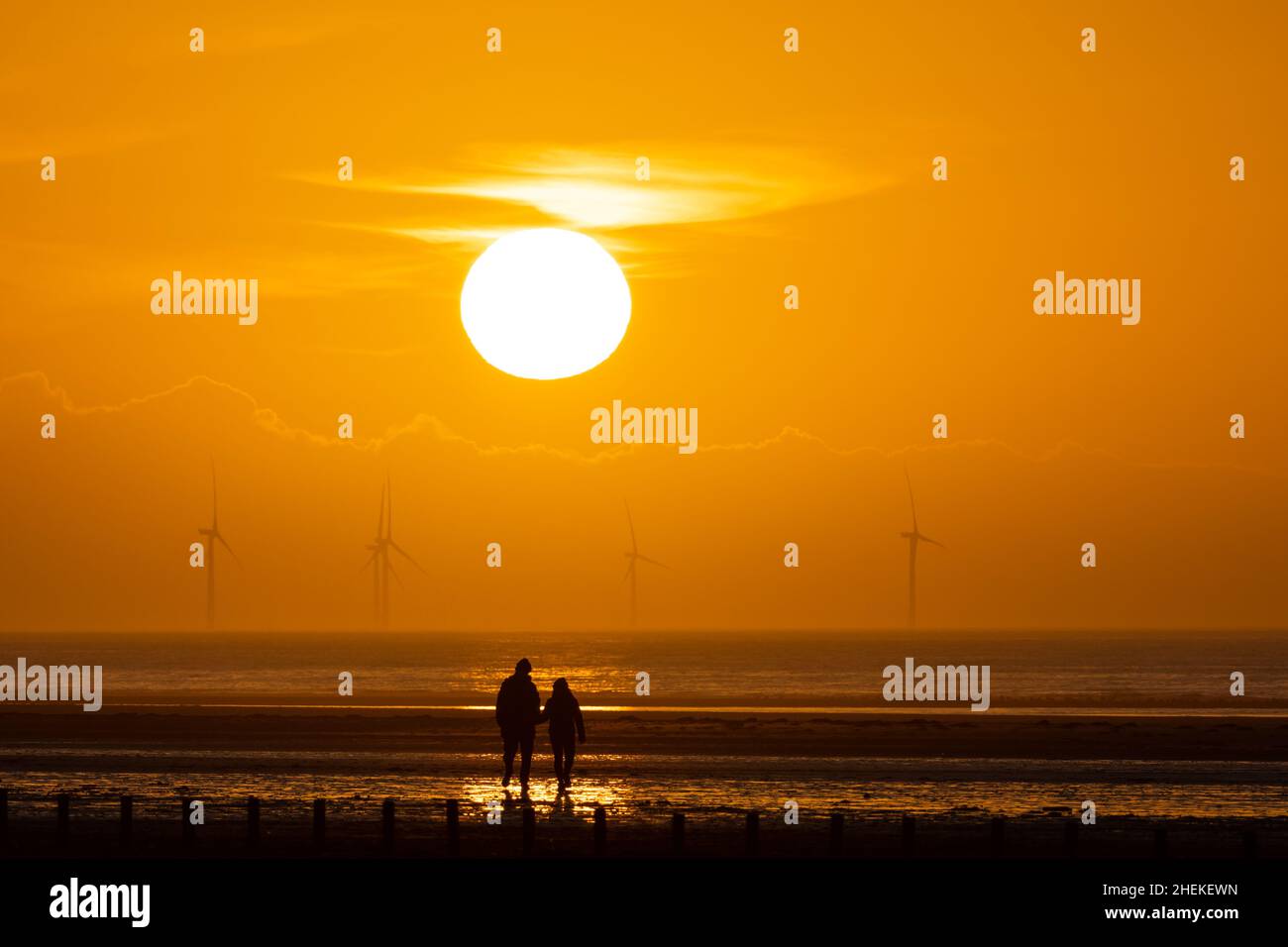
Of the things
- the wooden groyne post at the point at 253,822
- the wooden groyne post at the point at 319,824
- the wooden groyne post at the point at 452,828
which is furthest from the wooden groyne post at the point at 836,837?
the wooden groyne post at the point at 253,822

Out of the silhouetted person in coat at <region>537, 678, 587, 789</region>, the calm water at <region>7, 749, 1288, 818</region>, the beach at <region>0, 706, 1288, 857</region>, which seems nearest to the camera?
the beach at <region>0, 706, 1288, 857</region>

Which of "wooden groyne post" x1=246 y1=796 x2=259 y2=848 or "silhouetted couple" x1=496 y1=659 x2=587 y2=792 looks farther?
"silhouetted couple" x1=496 y1=659 x2=587 y2=792

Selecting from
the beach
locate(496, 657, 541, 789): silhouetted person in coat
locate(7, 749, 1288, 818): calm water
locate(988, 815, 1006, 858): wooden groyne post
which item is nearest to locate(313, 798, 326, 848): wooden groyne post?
the beach

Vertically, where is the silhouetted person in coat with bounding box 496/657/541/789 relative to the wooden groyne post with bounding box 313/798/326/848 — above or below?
above

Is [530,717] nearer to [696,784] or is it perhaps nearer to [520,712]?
[520,712]

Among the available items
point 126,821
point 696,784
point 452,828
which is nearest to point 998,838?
point 452,828

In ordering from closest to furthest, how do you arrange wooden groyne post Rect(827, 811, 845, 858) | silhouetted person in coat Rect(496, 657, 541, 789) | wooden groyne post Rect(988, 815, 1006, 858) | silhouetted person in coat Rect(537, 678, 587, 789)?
wooden groyne post Rect(988, 815, 1006, 858) → wooden groyne post Rect(827, 811, 845, 858) → silhouetted person in coat Rect(496, 657, 541, 789) → silhouetted person in coat Rect(537, 678, 587, 789)

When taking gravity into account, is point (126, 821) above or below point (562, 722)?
below

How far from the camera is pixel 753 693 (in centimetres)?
13038

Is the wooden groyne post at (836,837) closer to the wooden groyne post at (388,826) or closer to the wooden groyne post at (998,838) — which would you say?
the wooden groyne post at (998,838)

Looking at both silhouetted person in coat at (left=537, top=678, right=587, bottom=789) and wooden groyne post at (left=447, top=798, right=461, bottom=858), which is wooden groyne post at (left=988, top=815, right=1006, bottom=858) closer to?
wooden groyne post at (left=447, top=798, right=461, bottom=858)
